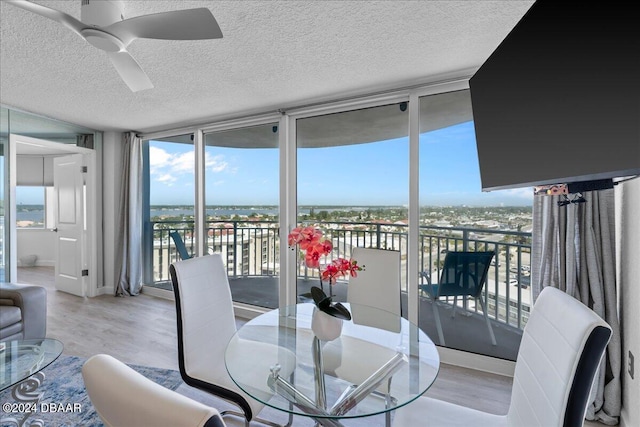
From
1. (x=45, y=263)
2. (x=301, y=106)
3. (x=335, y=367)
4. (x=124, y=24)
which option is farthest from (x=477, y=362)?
(x=45, y=263)

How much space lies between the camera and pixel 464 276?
2777mm

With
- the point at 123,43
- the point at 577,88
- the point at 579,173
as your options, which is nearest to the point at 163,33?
the point at 123,43

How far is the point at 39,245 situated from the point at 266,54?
7.36 meters

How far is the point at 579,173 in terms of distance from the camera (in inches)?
34.2

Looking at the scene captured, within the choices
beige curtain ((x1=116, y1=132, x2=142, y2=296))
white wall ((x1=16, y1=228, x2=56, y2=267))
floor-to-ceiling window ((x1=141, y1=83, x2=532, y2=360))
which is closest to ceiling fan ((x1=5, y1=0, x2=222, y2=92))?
floor-to-ceiling window ((x1=141, y1=83, x2=532, y2=360))

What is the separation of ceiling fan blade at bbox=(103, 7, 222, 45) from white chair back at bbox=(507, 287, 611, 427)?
178cm

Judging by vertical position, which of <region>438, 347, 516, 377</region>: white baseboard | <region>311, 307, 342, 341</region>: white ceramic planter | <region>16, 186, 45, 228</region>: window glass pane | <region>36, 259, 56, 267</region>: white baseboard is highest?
<region>16, 186, 45, 228</region>: window glass pane

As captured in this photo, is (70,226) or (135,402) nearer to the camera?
(135,402)

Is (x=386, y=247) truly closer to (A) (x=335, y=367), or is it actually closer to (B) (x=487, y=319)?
(B) (x=487, y=319)

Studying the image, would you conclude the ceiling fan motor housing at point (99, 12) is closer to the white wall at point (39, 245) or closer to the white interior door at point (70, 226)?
the white interior door at point (70, 226)

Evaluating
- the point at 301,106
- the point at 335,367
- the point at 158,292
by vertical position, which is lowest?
the point at 158,292

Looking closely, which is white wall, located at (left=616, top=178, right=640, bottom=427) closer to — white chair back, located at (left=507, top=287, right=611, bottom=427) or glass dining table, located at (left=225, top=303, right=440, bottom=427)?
white chair back, located at (left=507, top=287, right=611, bottom=427)

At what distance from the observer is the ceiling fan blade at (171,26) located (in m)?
1.32

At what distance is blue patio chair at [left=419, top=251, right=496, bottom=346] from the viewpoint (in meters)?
2.71
